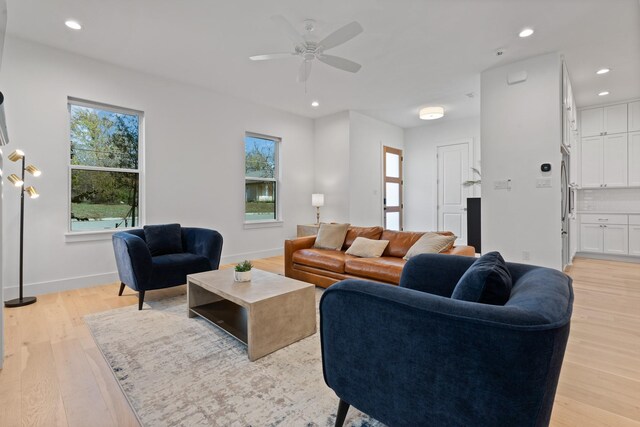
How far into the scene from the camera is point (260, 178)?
5832 millimetres

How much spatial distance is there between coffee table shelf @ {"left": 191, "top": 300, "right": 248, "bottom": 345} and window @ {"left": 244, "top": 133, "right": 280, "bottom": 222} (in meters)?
2.94

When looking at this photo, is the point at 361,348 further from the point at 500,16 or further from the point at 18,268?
the point at 18,268

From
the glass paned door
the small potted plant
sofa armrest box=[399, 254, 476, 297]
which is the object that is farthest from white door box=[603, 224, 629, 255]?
the small potted plant

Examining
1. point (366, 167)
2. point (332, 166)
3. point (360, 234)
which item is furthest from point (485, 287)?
point (366, 167)

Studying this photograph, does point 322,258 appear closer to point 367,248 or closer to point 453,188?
point 367,248

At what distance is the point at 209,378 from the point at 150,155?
355 cm

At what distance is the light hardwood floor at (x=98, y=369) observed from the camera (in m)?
1.55

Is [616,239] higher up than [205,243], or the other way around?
[205,243]

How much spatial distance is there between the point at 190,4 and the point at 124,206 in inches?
110

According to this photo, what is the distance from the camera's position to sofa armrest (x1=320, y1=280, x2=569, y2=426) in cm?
85

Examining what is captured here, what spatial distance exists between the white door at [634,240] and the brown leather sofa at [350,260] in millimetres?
4148

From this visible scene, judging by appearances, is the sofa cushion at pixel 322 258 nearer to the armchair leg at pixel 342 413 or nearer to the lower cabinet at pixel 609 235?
the armchair leg at pixel 342 413

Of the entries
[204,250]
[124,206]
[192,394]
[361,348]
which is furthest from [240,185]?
[361,348]

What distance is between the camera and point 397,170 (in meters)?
7.44
